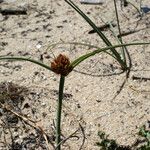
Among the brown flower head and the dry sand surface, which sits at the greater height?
the brown flower head

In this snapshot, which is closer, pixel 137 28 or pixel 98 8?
pixel 137 28

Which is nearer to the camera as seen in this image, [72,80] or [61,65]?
[61,65]

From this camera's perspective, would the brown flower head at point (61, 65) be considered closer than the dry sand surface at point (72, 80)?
Yes

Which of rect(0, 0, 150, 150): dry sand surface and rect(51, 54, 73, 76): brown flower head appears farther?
rect(0, 0, 150, 150): dry sand surface

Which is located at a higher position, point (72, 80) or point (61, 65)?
point (61, 65)

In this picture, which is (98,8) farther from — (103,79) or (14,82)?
(14,82)

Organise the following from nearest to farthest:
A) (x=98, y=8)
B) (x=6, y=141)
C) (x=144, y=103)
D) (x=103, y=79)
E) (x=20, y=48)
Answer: (x=6, y=141) < (x=144, y=103) < (x=103, y=79) < (x=20, y=48) < (x=98, y=8)

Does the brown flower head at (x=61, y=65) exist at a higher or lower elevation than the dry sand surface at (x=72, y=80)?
higher

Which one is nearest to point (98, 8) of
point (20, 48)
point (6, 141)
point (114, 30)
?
point (114, 30)
